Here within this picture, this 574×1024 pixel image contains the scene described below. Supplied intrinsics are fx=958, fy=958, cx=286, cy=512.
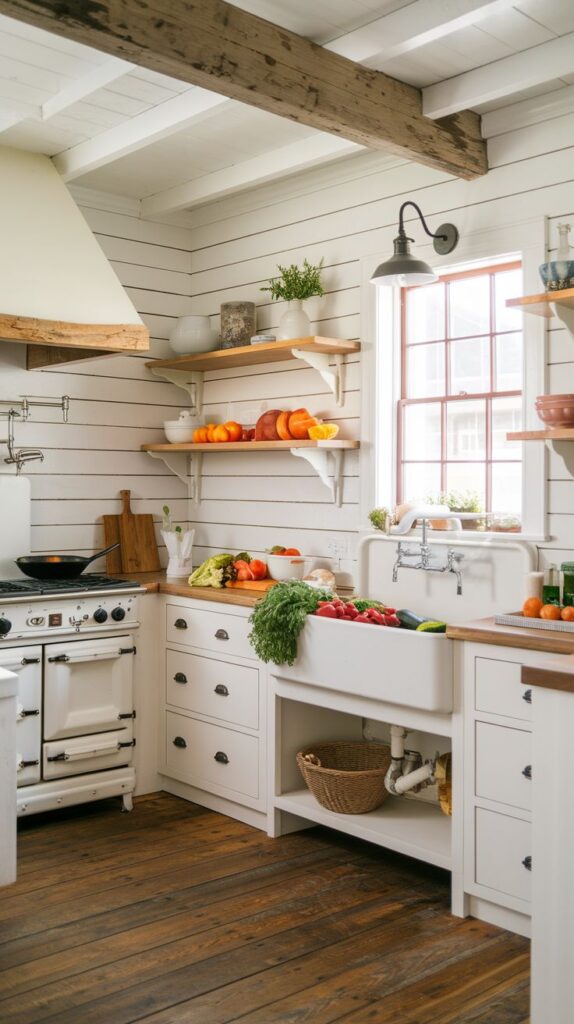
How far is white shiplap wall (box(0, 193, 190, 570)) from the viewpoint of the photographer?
15.6 ft

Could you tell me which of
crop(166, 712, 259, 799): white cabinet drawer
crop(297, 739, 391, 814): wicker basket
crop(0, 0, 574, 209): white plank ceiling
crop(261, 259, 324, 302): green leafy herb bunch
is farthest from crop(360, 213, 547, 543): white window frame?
crop(166, 712, 259, 799): white cabinet drawer

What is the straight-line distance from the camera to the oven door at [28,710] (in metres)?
4.00

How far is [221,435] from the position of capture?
15.7ft

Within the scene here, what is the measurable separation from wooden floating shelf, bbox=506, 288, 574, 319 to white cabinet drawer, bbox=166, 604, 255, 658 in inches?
67.3

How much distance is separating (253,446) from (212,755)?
1.43 meters

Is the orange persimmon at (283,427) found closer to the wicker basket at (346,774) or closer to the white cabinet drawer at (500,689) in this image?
the wicker basket at (346,774)

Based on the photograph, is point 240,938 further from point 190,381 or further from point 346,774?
point 190,381

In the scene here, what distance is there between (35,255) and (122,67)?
40.2 inches

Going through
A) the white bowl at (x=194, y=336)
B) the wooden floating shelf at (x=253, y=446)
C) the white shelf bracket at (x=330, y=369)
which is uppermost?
the white bowl at (x=194, y=336)

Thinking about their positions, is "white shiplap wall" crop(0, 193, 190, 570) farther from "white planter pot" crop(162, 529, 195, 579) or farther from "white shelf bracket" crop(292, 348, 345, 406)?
"white shelf bracket" crop(292, 348, 345, 406)

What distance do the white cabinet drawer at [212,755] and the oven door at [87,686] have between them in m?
0.27

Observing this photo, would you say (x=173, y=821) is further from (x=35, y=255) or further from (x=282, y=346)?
(x=35, y=255)

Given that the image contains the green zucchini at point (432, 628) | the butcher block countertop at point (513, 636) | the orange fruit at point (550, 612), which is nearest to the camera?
the butcher block countertop at point (513, 636)

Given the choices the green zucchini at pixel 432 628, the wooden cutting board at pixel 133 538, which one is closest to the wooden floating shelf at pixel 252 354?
the wooden cutting board at pixel 133 538
